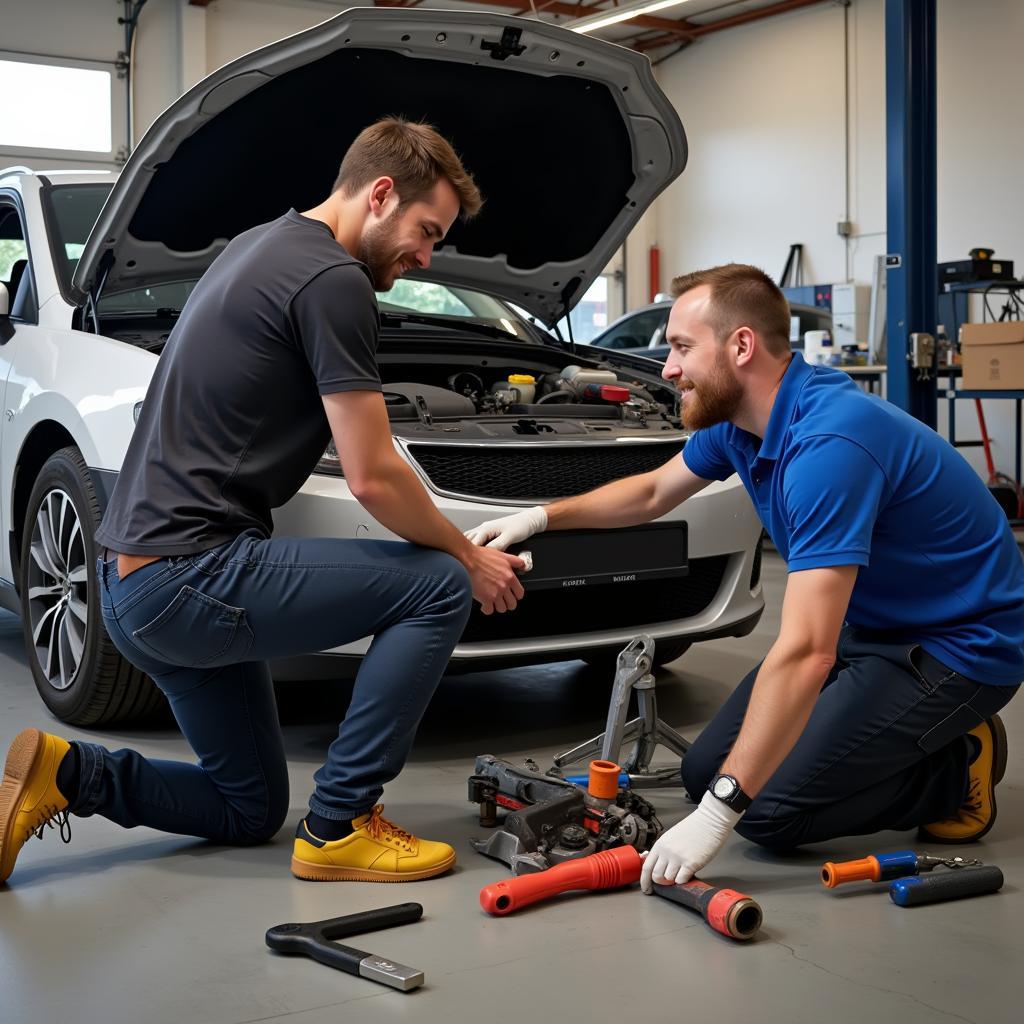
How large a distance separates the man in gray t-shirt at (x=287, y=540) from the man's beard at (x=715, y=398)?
1.66 ft

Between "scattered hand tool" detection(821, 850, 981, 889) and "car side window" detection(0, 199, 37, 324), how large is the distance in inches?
106

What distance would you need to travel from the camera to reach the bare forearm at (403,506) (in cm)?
226

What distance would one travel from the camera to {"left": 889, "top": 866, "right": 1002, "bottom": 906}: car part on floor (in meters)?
2.20

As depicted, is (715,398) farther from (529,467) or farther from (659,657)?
(659,657)

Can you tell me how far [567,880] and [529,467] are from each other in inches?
48.1

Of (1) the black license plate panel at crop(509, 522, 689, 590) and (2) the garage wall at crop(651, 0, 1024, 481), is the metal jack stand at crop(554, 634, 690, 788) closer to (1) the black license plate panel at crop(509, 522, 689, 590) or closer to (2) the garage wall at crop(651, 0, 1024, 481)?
(1) the black license plate panel at crop(509, 522, 689, 590)

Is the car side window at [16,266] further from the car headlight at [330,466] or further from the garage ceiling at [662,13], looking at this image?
the garage ceiling at [662,13]

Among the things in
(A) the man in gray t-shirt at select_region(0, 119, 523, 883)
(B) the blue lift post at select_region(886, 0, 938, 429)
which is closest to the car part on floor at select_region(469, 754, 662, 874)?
(A) the man in gray t-shirt at select_region(0, 119, 523, 883)

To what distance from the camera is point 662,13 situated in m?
14.9

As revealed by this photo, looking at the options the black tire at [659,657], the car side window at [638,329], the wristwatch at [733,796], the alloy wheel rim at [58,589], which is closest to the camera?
the wristwatch at [733,796]

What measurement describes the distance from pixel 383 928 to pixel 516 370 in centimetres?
239

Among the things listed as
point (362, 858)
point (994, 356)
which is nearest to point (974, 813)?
point (362, 858)

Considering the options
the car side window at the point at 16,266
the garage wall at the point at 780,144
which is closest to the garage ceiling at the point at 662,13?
the garage wall at the point at 780,144

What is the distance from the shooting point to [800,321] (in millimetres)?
10078
